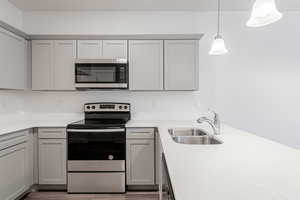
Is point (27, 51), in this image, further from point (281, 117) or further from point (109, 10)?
point (281, 117)

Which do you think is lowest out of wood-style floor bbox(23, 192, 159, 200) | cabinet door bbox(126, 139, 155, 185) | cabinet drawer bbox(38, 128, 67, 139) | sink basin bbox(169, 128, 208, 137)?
wood-style floor bbox(23, 192, 159, 200)

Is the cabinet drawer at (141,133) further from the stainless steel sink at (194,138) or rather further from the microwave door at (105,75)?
the microwave door at (105,75)

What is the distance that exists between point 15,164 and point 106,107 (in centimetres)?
131

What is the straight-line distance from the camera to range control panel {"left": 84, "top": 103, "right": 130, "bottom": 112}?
3150 mm

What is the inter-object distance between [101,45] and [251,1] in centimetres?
220

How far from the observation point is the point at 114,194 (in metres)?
2.68

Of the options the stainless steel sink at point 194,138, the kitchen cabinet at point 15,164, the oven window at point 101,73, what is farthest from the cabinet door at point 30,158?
the stainless steel sink at point 194,138

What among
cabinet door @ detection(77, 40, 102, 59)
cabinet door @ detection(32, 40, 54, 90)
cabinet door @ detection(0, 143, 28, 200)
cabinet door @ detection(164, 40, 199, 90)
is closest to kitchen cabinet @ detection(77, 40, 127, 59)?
cabinet door @ detection(77, 40, 102, 59)

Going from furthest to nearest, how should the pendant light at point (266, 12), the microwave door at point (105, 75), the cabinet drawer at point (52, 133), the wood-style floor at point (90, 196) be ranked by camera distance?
the microwave door at point (105, 75), the cabinet drawer at point (52, 133), the wood-style floor at point (90, 196), the pendant light at point (266, 12)

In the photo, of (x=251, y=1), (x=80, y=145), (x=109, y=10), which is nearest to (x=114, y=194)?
(x=80, y=145)

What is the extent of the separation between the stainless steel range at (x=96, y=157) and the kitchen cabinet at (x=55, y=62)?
2.40ft

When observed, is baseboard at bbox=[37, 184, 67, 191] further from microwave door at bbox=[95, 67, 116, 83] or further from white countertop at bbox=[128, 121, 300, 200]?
white countertop at bbox=[128, 121, 300, 200]

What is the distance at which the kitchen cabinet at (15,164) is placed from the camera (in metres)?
2.17

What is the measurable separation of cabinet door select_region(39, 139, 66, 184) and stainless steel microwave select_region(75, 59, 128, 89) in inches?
32.4
